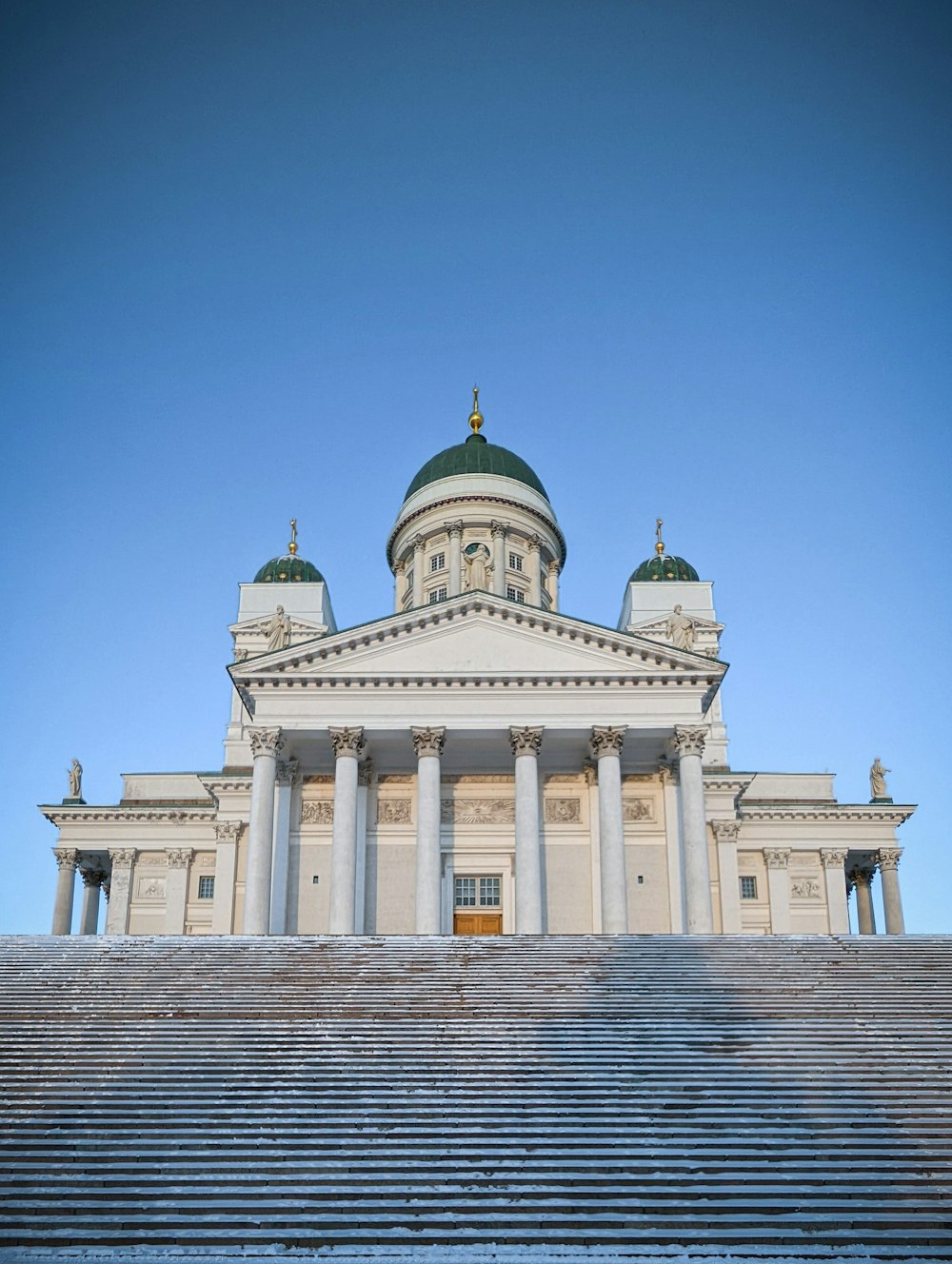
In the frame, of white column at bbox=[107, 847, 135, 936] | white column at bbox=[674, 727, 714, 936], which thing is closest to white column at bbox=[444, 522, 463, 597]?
white column at bbox=[107, 847, 135, 936]

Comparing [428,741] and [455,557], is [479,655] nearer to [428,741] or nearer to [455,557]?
[428,741]

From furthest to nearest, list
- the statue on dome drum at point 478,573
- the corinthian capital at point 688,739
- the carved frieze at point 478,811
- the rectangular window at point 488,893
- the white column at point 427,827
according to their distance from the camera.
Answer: the statue on dome drum at point 478,573 < the carved frieze at point 478,811 < the rectangular window at point 488,893 < the corinthian capital at point 688,739 < the white column at point 427,827

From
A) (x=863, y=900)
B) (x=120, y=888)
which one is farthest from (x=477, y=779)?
(x=863, y=900)

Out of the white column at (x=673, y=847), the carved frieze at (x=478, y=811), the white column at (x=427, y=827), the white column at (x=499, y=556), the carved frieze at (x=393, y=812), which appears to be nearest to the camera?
the white column at (x=427, y=827)

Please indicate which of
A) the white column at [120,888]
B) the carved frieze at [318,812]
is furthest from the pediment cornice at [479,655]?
the white column at [120,888]

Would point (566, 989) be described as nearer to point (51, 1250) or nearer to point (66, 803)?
point (51, 1250)

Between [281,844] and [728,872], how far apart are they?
1441 cm

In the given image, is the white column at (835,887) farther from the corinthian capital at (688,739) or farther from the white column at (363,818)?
the white column at (363,818)

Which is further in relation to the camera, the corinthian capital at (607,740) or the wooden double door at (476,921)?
the wooden double door at (476,921)

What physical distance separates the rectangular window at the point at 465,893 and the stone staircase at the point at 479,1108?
37.4ft

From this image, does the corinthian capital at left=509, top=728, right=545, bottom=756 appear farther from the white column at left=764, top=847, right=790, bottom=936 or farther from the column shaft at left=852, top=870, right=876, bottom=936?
the column shaft at left=852, top=870, right=876, bottom=936

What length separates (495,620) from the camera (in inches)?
1171

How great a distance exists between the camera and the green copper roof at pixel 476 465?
45750mm

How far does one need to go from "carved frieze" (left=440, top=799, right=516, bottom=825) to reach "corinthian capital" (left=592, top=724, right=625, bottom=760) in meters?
3.50
